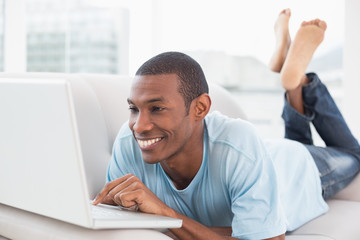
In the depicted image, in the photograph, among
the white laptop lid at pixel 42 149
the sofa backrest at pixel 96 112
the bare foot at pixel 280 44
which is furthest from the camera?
the bare foot at pixel 280 44

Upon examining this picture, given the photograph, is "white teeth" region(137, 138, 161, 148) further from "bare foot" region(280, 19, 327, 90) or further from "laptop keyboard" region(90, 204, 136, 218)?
"bare foot" region(280, 19, 327, 90)

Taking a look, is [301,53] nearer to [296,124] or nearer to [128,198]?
[296,124]

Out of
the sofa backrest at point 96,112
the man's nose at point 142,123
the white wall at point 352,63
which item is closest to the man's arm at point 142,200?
the man's nose at point 142,123

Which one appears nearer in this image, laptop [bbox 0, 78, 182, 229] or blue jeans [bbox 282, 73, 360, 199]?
laptop [bbox 0, 78, 182, 229]

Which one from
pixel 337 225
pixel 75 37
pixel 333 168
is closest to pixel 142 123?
pixel 337 225

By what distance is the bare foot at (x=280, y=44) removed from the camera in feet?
7.73

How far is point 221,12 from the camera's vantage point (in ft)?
14.2

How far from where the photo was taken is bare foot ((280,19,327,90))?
2.14 meters

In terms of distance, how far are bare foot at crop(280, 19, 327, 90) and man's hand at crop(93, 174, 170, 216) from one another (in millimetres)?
1180

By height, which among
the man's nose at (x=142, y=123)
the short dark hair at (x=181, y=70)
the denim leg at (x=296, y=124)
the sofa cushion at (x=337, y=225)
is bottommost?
the sofa cushion at (x=337, y=225)

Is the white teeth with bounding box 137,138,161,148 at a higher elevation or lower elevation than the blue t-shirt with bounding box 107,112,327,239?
higher

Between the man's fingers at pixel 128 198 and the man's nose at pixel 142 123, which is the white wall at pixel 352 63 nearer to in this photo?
the man's nose at pixel 142 123

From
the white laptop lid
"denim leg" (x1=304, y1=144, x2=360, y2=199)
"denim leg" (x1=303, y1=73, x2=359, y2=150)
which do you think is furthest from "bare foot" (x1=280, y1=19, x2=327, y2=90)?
the white laptop lid

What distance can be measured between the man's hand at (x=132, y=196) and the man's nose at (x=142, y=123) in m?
0.11
